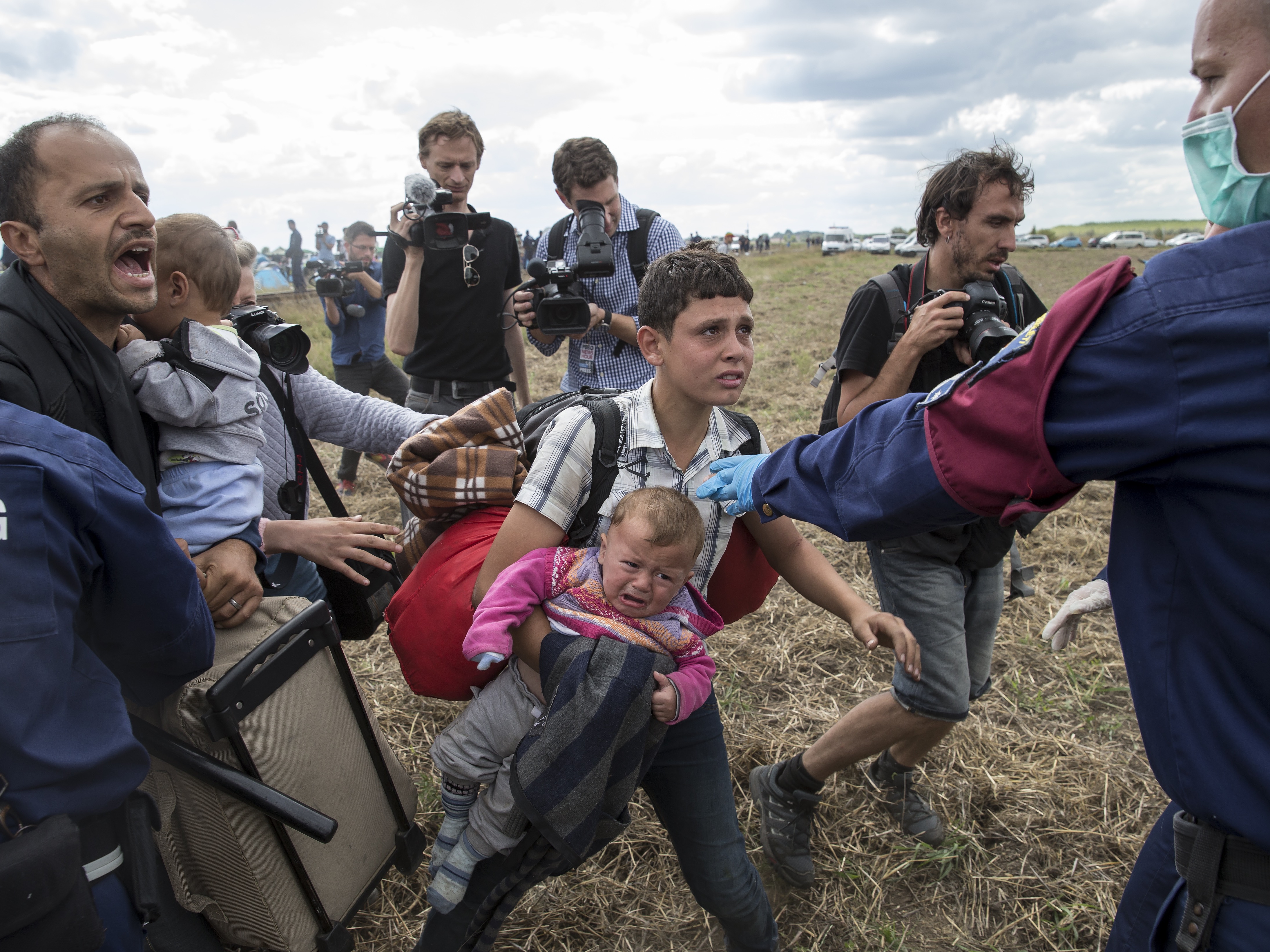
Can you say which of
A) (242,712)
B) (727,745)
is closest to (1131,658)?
(242,712)

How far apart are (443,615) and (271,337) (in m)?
0.95

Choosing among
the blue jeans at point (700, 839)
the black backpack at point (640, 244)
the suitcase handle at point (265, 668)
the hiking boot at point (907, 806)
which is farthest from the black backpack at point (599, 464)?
the black backpack at point (640, 244)

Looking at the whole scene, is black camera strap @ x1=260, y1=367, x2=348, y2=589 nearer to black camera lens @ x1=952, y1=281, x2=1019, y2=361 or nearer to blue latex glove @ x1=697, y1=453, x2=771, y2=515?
blue latex glove @ x1=697, y1=453, x2=771, y2=515

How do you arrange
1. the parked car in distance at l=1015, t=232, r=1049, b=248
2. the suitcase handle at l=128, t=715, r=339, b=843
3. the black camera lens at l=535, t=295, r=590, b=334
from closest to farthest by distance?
the suitcase handle at l=128, t=715, r=339, b=843, the black camera lens at l=535, t=295, r=590, b=334, the parked car in distance at l=1015, t=232, r=1049, b=248

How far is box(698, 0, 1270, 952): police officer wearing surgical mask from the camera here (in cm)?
105

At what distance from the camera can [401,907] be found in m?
2.64

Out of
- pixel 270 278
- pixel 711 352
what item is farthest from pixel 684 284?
pixel 270 278

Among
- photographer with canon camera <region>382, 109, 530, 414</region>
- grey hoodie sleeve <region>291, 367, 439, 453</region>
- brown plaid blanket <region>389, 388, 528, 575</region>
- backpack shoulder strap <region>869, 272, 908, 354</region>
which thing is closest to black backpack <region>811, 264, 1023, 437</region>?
backpack shoulder strap <region>869, 272, 908, 354</region>

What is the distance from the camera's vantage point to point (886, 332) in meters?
2.71

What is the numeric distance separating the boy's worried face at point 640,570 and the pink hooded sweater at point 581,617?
0.15 ft

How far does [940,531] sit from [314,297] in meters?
20.0

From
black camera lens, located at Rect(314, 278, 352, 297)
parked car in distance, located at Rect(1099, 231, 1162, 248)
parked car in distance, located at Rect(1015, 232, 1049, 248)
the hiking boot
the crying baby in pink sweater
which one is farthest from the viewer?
parked car in distance, located at Rect(1015, 232, 1049, 248)

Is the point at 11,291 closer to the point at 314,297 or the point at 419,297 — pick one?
the point at 419,297

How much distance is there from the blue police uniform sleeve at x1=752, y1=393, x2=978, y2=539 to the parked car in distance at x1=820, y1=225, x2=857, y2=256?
5163 cm
